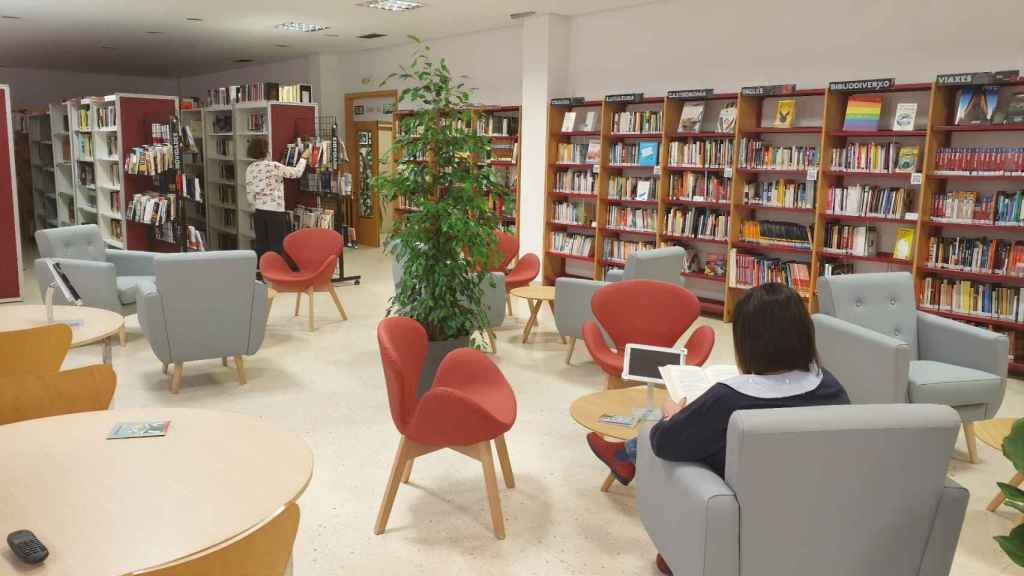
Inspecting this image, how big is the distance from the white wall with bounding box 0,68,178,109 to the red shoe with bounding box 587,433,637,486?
16280 mm

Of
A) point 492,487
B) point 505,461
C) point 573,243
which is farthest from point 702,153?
point 492,487

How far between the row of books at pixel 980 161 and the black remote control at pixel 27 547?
255 inches

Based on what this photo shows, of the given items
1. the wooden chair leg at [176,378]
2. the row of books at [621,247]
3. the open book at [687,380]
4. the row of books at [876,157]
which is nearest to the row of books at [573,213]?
the row of books at [621,247]

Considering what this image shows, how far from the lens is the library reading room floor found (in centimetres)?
314

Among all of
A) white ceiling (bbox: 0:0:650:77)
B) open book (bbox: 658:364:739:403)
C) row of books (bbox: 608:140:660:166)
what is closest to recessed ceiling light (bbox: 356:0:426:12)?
white ceiling (bbox: 0:0:650:77)

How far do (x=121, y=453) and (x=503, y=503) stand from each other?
187 cm

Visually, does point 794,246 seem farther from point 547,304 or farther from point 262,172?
point 262,172

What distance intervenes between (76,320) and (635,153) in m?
5.90

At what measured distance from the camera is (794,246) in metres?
7.19

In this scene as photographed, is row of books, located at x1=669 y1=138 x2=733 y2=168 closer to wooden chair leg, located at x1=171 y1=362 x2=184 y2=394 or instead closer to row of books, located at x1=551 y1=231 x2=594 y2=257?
row of books, located at x1=551 y1=231 x2=594 y2=257

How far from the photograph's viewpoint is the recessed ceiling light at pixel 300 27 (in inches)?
390

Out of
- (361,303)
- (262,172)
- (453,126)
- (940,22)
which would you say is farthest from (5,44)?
(940,22)

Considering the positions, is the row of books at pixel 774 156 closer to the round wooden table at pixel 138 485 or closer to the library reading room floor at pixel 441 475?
the library reading room floor at pixel 441 475

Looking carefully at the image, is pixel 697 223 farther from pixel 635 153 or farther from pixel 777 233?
pixel 635 153
